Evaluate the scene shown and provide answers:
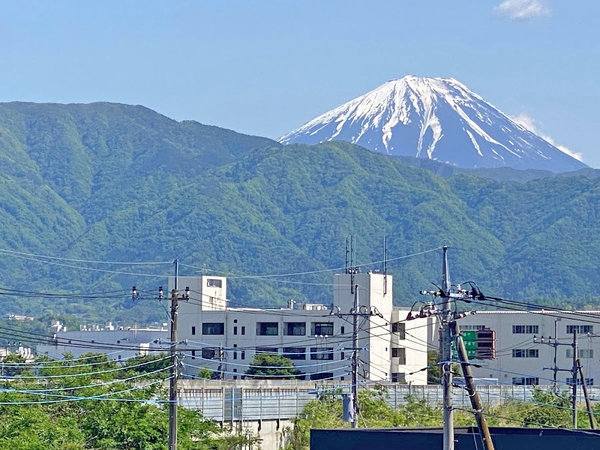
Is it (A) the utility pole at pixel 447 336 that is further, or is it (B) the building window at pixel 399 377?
(B) the building window at pixel 399 377

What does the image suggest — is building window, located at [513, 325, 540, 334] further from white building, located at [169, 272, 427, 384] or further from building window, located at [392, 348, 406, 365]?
building window, located at [392, 348, 406, 365]

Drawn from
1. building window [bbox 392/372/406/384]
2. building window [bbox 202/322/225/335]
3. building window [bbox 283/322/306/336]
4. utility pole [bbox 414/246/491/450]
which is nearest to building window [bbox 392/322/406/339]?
building window [bbox 392/372/406/384]

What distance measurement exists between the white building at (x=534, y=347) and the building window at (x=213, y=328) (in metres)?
17.3

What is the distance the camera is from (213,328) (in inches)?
4048

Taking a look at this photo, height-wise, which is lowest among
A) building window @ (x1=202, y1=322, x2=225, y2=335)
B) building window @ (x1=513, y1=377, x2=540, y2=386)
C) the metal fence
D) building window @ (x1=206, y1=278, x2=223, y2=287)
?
building window @ (x1=513, y1=377, x2=540, y2=386)

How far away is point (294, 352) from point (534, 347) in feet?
58.6

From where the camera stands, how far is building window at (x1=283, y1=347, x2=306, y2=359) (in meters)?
98.3

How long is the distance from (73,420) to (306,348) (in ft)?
176

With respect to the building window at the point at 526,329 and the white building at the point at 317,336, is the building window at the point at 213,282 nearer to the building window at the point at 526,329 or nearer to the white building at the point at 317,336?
the white building at the point at 317,336

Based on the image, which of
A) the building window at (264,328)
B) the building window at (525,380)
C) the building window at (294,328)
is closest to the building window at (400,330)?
the building window at (294,328)

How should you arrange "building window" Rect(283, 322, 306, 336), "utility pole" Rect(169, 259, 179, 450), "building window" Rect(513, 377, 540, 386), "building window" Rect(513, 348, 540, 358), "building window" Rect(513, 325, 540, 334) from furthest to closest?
"building window" Rect(513, 325, 540, 334)
"building window" Rect(513, 348, 540, 358)
"building window" Rect(283, 322, 306, 336)
"building window" Rect(513, 377, 540, 386)
"utility pole" Rect(169, 259, 179, 450)

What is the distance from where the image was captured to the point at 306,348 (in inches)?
3888

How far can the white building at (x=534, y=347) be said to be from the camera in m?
100

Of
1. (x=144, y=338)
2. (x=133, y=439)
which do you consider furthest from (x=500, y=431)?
(x=144, y=338)
